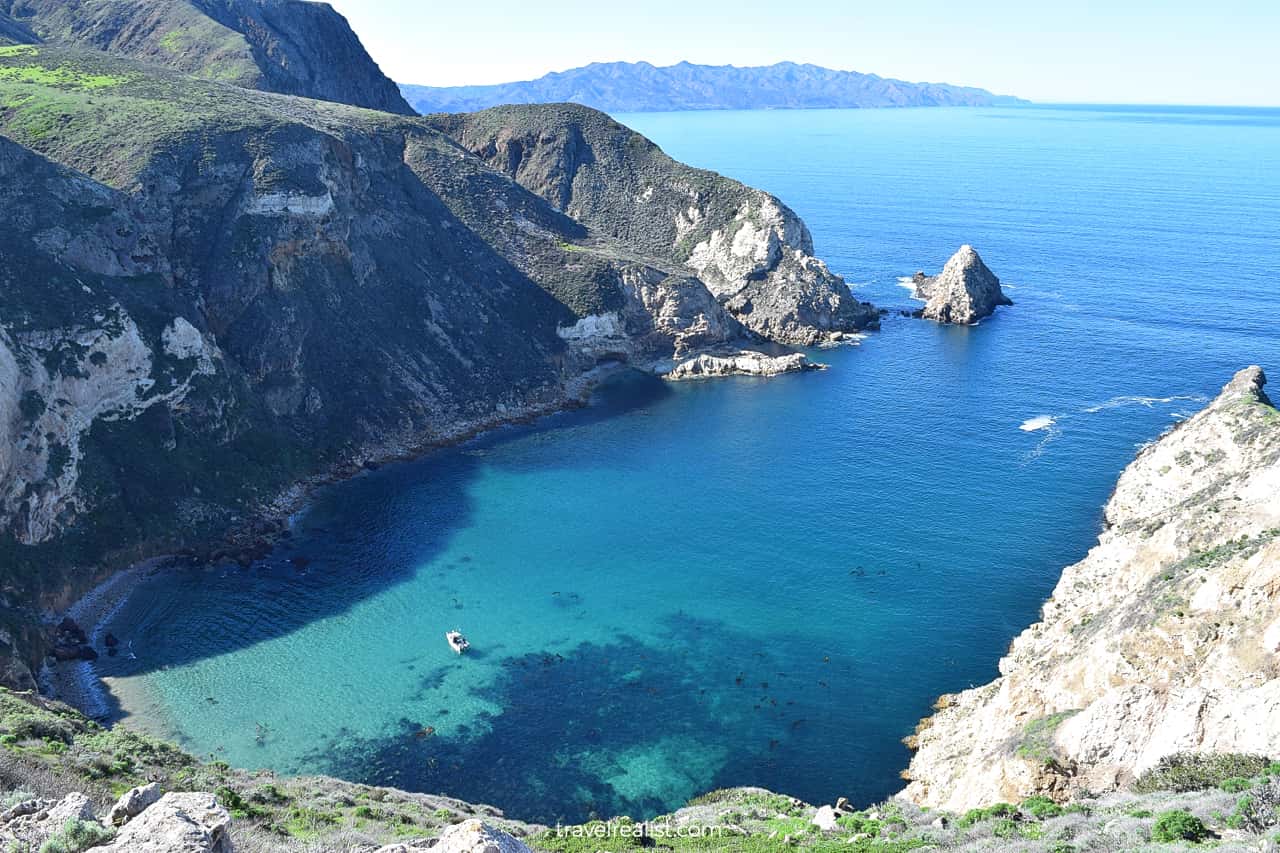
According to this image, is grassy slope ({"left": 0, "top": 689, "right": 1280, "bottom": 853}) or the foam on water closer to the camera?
grassy slope ({"left": 0, "top": 689, "right": 1280, "bottom": 853})

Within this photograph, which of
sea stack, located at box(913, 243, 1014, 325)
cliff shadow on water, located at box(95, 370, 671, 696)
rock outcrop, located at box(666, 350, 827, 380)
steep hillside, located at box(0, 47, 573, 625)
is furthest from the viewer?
sea stack, located at box(913, 243, 1014, 325)

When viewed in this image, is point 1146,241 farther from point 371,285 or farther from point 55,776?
point 55,776

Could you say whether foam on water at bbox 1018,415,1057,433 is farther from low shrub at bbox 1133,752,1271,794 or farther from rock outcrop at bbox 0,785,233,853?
rock outcrop at bbox 0,785,233,853

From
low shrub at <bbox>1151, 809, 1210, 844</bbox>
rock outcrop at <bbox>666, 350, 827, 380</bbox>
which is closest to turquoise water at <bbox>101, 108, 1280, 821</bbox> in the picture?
rock outcrop at <bbox>666, 350, 827, 380</bbox>

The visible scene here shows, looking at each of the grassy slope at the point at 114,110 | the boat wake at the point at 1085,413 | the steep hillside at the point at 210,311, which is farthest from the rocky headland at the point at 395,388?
the boat wake at the point at 1085,413

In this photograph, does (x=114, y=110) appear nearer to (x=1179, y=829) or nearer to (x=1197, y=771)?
(x=1197, y=771)

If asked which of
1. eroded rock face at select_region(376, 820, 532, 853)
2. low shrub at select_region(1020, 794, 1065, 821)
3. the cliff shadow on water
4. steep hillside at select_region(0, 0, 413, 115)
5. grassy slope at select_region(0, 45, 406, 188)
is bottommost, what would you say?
the cliff shadow on water

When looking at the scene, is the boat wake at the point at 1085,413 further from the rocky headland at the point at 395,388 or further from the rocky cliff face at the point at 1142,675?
the rocky cliff face at the point at 1142,675
